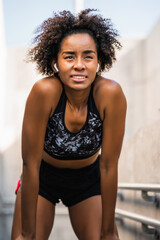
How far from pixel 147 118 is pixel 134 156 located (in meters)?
0.33

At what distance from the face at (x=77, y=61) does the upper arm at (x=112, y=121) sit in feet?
0.36

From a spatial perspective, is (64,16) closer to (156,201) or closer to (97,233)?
(97,233)

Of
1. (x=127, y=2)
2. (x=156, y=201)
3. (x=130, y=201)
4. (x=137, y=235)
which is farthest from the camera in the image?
(x=127, y=2)

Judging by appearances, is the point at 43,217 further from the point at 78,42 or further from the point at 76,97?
the point at 78,42

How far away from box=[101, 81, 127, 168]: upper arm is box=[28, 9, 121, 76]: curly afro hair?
0.61ft

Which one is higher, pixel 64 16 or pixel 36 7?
pixel 36 7

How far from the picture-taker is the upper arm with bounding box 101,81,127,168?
1.60m

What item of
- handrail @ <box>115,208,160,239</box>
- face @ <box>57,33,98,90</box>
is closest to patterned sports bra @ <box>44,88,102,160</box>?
face @ <box>57,33,98,90</box>

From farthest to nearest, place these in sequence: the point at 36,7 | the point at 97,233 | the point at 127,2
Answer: the point at 36,7 → the point at 127,2 → the point at 97,233

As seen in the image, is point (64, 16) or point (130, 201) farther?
point (130, 201)

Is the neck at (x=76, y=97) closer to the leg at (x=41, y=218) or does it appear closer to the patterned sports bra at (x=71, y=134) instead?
the patterned sports bra at (x=71, y=134)

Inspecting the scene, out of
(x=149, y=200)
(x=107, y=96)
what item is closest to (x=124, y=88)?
(x=149, y=200)

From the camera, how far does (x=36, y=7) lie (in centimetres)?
377

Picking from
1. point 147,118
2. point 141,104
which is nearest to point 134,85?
point 141,104
